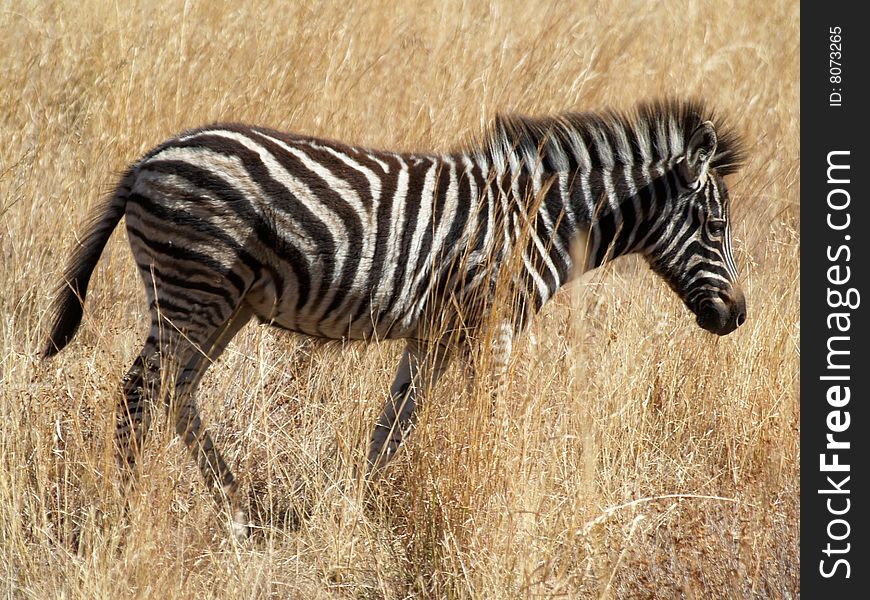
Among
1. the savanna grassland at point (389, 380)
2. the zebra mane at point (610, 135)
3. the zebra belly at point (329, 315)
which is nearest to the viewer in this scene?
the savanna grassland at point (389, 380)

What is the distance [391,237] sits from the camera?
420 centimetres

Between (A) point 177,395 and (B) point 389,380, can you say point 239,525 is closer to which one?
(A) point 177,395

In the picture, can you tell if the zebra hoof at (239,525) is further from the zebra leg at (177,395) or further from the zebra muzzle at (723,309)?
the zebra muzzle at (723,309)

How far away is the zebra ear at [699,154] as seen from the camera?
182 inches

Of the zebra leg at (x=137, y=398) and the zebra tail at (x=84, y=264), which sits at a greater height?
the zebra tail at (x=84, y=264)

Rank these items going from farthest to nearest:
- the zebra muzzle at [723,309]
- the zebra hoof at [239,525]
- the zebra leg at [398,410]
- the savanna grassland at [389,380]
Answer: the zebra muzzle at [723,309] → the zebra leg at [398,410] → the zebra hoof at [239,525] → the savanna grassland at [389,380]

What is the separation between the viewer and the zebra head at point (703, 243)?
464 centimetres

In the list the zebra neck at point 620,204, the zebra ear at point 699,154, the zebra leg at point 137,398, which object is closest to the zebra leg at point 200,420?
the zebra leg at point 137,398

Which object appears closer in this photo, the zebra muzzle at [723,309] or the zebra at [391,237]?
the zebra at [391,237]

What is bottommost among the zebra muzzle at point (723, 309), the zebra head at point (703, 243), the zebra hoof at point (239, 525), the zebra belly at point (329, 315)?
the zebra hoof at point (239, 525)

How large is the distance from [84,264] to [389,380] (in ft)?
5.59

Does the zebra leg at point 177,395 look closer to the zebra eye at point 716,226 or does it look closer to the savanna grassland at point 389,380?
the savanna grassland at point 389,380

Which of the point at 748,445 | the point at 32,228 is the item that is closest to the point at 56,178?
the point at 32,228

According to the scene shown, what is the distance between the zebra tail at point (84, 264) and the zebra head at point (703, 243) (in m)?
2.54
